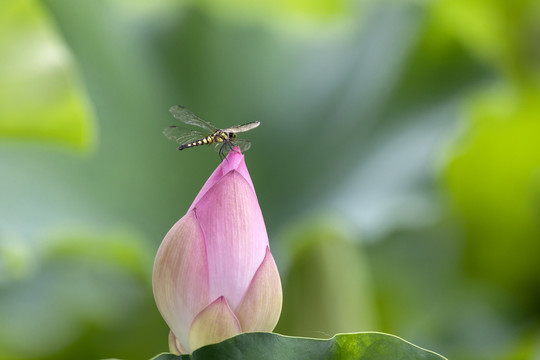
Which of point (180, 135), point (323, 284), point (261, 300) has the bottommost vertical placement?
point (323, 284)

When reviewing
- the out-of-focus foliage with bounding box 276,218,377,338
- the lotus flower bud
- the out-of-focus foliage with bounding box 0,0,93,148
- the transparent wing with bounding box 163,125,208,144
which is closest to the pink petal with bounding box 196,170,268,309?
the lotus flower bud

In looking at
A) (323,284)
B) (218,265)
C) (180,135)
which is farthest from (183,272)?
(323,284)

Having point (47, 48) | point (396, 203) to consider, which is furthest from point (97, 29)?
point (396, 203)

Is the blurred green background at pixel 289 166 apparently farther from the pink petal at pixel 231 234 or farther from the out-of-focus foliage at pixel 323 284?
the pink petal at pixel 231 234

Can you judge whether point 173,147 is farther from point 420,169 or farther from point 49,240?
point 420,169

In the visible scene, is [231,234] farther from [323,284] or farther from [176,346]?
[323,284]

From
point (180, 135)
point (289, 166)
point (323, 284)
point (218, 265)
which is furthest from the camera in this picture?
point (289, 166)

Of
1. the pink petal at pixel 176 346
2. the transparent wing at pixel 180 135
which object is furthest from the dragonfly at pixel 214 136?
the pink petal at pixel 176 346

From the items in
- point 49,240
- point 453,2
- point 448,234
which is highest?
point 453,2
